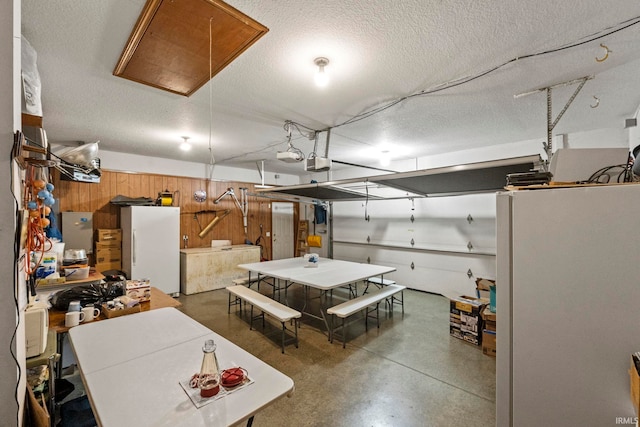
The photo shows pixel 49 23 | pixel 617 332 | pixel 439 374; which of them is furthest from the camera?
pixel 439 374

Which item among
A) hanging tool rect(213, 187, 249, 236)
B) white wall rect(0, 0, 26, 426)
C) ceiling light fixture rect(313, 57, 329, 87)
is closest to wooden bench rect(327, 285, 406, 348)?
ceiling light fixture rect(313, 57, 329, 87)

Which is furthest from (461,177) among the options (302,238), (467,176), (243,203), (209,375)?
(302,238)

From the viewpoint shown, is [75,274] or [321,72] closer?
[321,72]

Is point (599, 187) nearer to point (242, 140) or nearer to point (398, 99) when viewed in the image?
point (398, 99)

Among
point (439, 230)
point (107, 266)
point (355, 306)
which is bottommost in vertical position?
point (355, 306)

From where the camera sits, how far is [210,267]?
5582mm

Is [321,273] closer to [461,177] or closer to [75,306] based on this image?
[461,177]

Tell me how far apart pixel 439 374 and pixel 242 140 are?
4.01 meters

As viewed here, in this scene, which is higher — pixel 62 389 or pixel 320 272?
pixel 320 272

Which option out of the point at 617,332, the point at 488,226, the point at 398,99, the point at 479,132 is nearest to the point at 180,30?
the point at 398,99

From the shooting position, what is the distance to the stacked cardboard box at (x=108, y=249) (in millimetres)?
4715

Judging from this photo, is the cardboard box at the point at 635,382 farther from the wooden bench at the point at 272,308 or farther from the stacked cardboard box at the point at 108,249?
the stacked cardboard box at the point at 108,249

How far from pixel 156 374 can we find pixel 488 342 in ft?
10.8

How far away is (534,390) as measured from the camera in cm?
134
